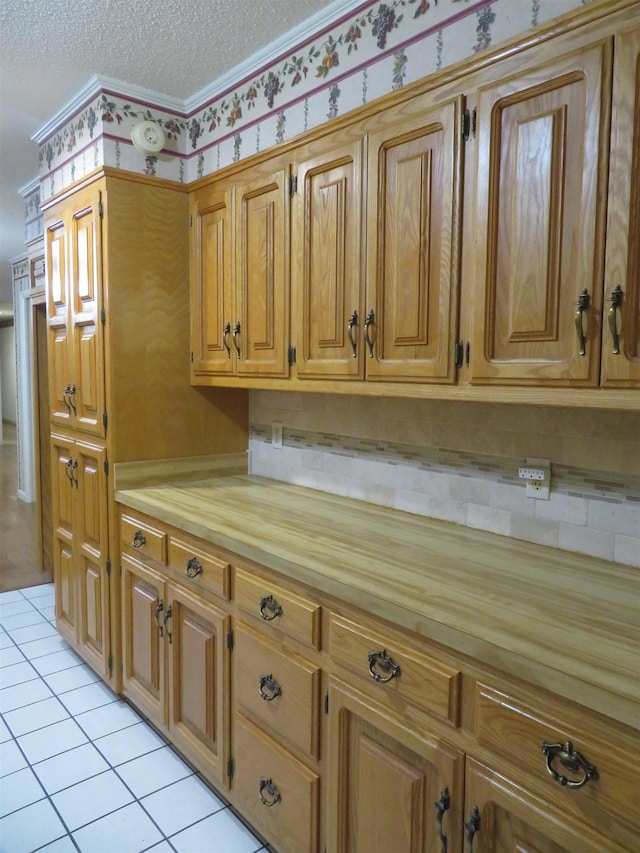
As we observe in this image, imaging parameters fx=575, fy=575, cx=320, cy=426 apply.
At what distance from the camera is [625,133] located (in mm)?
1105

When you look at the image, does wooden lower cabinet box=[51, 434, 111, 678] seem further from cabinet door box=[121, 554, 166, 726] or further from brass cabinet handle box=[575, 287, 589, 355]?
brass cabinet handle box=[575, 287, 589, 355]

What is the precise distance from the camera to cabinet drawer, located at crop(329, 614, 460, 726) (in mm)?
1122

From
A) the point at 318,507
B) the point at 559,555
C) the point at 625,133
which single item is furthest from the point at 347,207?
the point at 559,555

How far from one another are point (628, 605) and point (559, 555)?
31 cm

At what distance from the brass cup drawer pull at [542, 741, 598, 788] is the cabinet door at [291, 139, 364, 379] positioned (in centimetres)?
103

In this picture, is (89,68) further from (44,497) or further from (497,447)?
(44,497)

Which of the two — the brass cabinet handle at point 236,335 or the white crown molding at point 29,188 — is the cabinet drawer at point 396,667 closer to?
the brass cabinet handle at point 236,335

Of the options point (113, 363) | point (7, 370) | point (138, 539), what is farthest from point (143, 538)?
point (7, 370)

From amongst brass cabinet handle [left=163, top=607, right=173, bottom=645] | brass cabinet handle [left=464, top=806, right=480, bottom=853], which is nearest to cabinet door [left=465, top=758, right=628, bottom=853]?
brass cabinet handle [left=464, top=806, right=480, bottom=853]

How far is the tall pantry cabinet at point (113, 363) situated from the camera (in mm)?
2268

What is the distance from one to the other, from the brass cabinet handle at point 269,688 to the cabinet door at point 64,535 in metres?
1.45

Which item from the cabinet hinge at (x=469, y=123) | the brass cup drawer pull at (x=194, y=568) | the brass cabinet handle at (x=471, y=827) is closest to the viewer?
the brass cabinet handle at (x=471, y=827)

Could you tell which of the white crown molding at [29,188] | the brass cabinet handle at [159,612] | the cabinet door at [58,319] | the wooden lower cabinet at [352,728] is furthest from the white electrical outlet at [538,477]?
the white crown molding at [29,188]

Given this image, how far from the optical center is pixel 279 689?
5.08 feet
